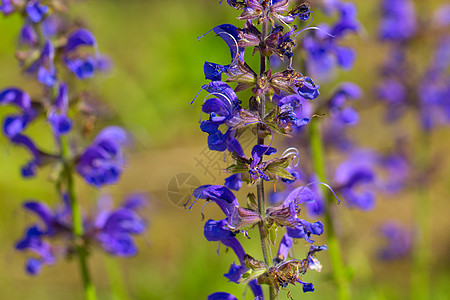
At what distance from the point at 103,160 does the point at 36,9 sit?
1.16 m

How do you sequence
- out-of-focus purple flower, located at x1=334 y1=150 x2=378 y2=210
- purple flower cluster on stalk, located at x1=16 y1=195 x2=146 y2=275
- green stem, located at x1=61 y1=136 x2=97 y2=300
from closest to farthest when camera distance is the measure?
green stem, located at x1=61 y1=136 x2=97 y2=300 < purple flower cluster on stalk, located at x1=16 y1=195 x2=146 y2=275 < out-of-focus purple flower, located at x1=334 y1=150 x2=378 y2=210

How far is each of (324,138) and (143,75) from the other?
5.37 m

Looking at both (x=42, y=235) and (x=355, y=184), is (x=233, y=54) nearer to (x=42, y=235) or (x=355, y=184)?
(x=42, y=235)

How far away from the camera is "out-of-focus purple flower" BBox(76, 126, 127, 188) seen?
3.77 m

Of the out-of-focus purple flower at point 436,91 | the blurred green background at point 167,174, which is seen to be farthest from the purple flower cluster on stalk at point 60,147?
the out-of-focus purple flower at point 436,91

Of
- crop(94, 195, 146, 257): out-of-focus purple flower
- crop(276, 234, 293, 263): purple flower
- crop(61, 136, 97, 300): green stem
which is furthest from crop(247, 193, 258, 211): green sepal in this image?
crop(94, 195, 146, 257): out-of-focus purple flower

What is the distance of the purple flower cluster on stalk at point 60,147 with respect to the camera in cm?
358

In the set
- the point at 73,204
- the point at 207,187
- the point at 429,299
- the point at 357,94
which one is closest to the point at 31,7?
the point at 73,204

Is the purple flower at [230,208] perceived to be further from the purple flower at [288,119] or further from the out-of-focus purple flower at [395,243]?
the out-of-focus purple flower at [395,243]

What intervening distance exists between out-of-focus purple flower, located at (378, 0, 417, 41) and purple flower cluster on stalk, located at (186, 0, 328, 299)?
373cm

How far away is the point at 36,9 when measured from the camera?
3383 millimetres

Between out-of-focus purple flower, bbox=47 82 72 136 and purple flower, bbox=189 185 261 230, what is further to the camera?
out-of-focus purple flower, bbox=47 82 72 136

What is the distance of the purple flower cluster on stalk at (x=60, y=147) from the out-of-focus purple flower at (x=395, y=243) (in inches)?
125

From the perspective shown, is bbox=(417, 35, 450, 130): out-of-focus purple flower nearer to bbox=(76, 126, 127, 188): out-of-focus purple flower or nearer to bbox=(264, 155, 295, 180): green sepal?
bbox=(76, 126, 127, 188): out-of-focus purple flower
